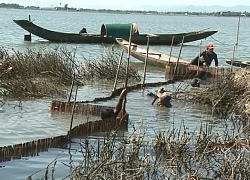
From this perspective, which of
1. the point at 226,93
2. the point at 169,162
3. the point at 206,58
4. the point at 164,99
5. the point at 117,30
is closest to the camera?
the point at 169,162

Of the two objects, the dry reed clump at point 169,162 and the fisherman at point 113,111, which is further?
the fisherman at point 113,111

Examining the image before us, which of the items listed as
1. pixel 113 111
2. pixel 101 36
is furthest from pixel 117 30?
pixel 113 111

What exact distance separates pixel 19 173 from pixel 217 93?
688 centimetres

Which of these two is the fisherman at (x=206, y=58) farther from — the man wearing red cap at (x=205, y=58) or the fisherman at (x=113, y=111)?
the fisherman at (x=113, y=111)

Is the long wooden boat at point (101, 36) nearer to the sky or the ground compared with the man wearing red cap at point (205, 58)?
nearer to the ground

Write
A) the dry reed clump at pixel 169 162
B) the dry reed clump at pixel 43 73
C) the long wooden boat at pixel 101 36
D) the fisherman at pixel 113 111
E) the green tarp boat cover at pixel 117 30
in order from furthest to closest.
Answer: the green tarp boat cover at pixel 117 30 < the long wooden boat at pixel 101 36 < the dry reed clump at pixel 43 73 < the fisherman at pixel 113 111 < the dry reed clump at pixel 169 162

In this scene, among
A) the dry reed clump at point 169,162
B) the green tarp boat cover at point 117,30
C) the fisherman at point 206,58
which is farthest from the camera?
the green tarp boat cover at point 117,30

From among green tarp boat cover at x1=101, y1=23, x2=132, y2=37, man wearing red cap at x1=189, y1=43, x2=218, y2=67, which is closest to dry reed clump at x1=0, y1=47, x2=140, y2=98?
man wearing red cap at x1=189, y1=43, x2=218, y2=67

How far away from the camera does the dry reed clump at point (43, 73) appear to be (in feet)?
47.0

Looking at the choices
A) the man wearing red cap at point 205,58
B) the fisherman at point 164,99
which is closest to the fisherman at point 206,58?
the man wearing red cap at point 205,58

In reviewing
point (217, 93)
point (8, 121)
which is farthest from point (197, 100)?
point (8, 121)

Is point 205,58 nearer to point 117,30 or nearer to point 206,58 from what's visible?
point 206,58

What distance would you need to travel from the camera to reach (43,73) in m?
16.9

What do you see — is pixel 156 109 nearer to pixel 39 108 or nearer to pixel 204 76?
pixel 39 108
